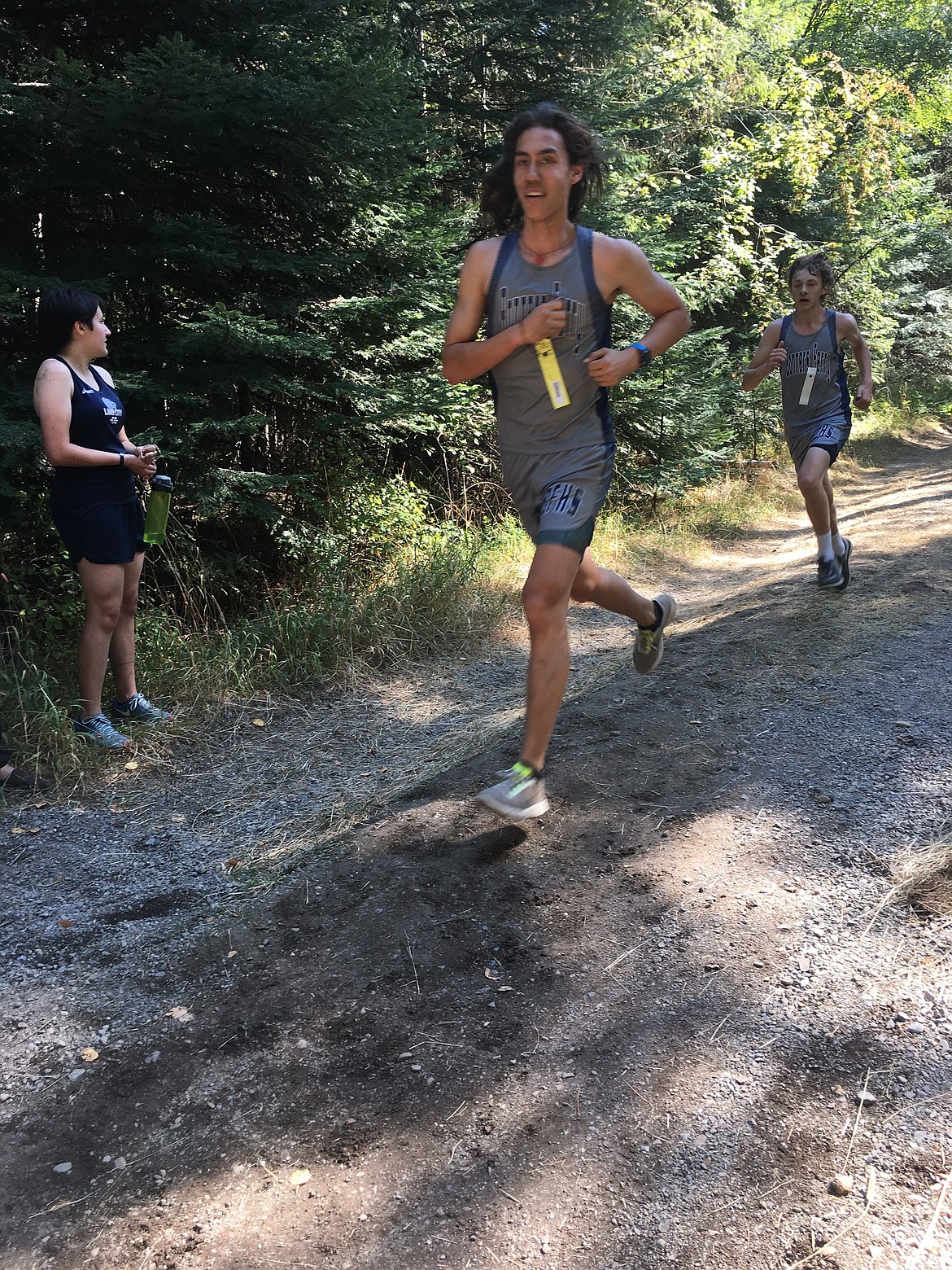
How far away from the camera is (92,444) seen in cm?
437

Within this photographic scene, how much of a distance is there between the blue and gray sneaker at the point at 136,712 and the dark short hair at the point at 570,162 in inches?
110

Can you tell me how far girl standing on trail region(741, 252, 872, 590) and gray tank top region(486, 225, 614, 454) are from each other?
3172mm

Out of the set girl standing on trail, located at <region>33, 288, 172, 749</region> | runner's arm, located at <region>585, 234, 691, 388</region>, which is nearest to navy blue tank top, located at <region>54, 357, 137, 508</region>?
girl standing on trail, located at <region>33, 288, 172, 749</region>

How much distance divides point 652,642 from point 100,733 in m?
2.60

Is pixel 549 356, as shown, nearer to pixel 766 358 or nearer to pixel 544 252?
pixel 544 252

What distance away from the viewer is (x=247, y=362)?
5641mm

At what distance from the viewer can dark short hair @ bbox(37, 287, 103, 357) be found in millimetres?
4172

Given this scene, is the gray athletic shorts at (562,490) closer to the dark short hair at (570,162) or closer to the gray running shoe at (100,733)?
the dark short hair at (570,162)

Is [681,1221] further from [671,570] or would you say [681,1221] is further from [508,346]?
[671,570]

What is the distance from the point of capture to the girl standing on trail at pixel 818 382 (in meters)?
6.16

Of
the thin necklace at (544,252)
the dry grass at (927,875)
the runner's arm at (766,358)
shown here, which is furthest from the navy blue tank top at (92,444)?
the runner's arm at (766,358)

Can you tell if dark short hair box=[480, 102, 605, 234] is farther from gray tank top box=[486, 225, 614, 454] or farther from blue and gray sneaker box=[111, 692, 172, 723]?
blue and gray sneaker box=[111, 692, 172, 723]

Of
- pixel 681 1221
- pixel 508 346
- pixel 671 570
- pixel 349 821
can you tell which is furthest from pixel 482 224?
pixel 681 1221

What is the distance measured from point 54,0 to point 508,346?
4.59 m
